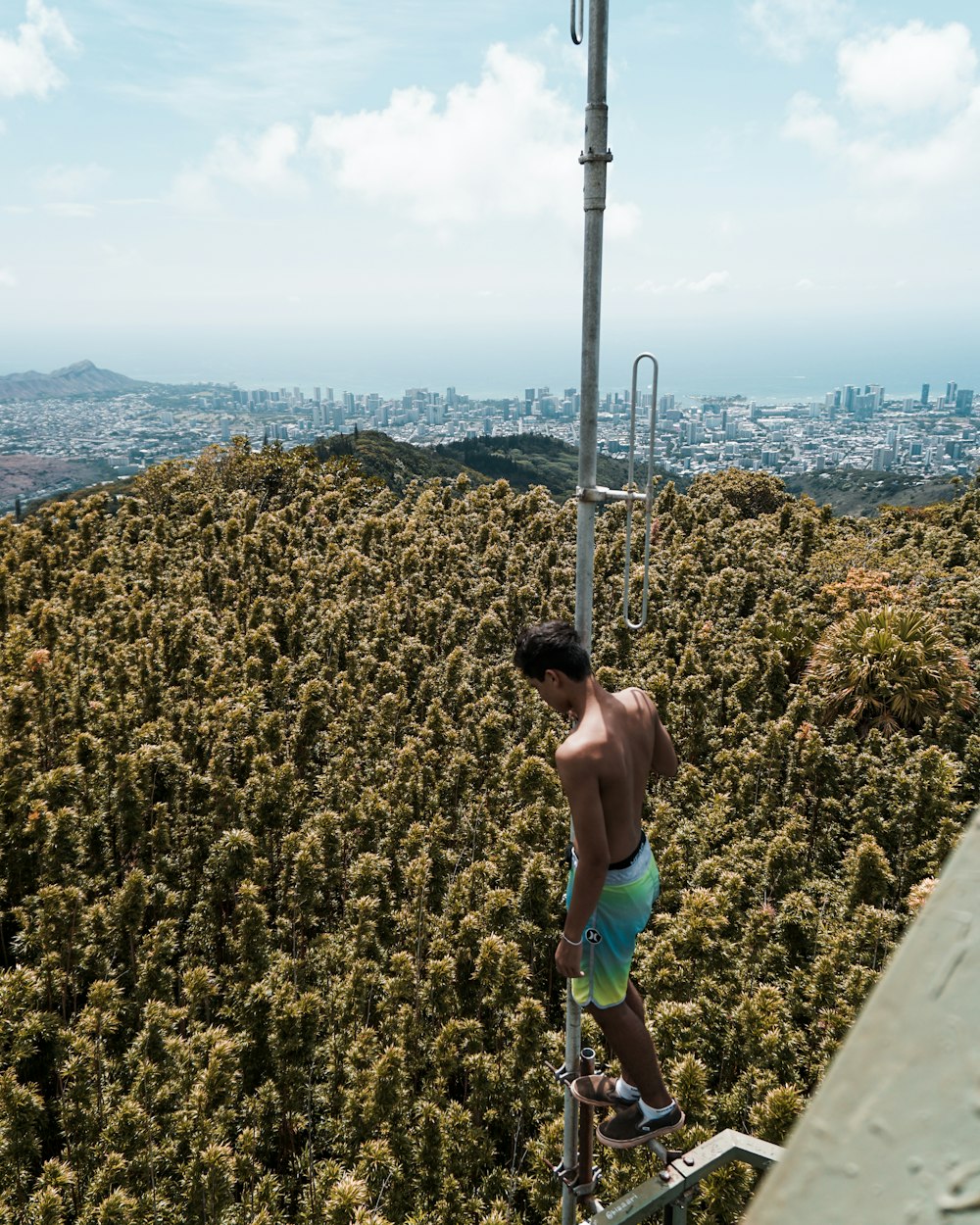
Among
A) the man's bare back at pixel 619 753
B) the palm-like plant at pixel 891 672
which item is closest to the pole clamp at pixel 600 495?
the man's bare back at pixel 619 753

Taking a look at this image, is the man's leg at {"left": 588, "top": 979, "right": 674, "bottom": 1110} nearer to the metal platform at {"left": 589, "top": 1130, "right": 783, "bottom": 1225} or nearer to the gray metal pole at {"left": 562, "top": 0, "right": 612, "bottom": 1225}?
the gray metal pole at {"left": 562, "top": 0, "right": 612, "bottom": 1225}

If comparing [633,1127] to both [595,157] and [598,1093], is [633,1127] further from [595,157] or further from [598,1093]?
[595,157]

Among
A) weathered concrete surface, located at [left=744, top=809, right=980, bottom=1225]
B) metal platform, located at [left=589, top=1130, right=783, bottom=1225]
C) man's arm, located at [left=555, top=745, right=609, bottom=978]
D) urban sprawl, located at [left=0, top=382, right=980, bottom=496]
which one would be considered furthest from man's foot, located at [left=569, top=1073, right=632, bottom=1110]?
urban sprawl, located at [left=0, top=382, right=980, bottom=496]

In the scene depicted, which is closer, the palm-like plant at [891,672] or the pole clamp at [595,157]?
the pole clamp at [595,157]

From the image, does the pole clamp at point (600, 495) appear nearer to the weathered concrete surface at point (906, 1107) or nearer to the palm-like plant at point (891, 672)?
the weathered concrete surface at point (906, 1107)

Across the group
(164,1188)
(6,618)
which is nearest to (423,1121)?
(164,1188)
